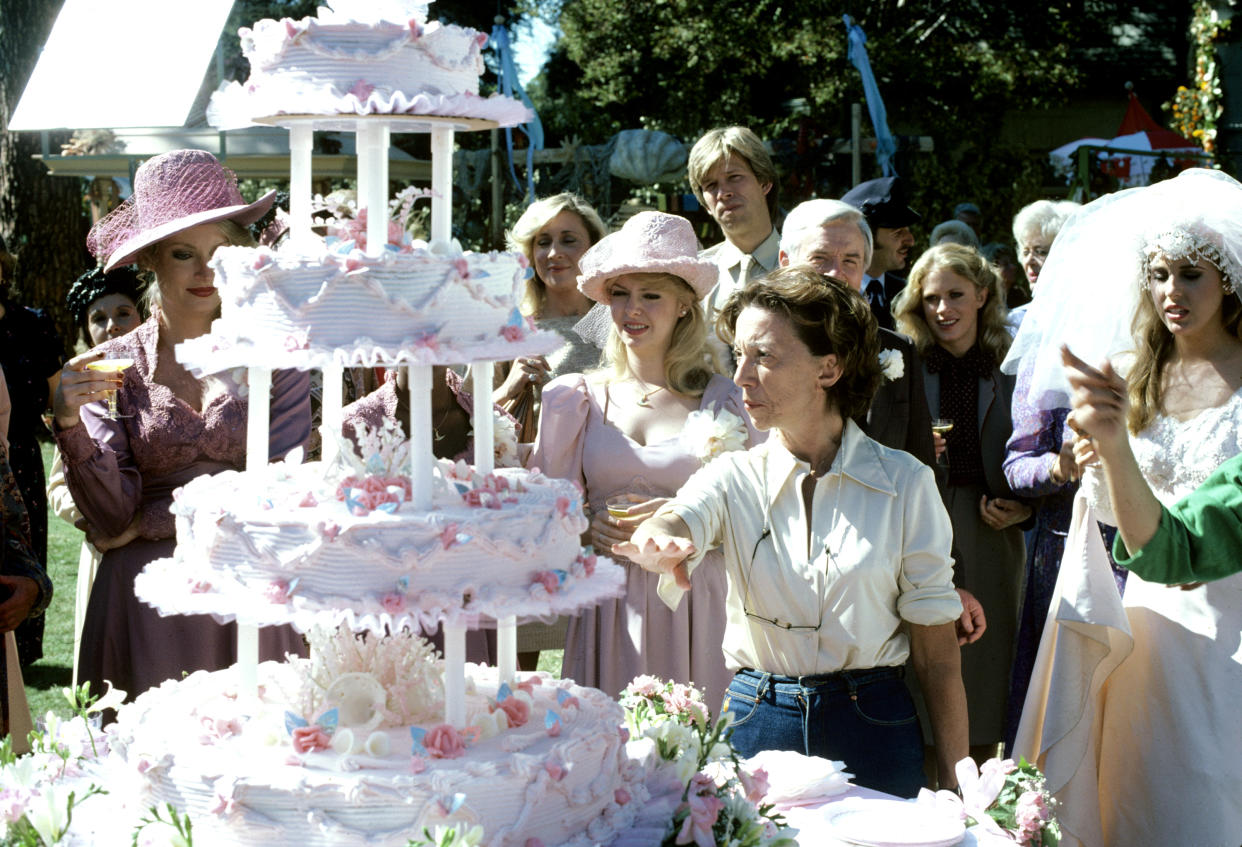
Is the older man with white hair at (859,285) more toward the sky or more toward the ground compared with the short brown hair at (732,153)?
more toward the ground

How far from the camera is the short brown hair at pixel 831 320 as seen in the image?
3.13 meters

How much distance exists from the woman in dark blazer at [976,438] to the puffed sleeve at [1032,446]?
254mm

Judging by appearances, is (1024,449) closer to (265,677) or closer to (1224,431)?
(1224,431)

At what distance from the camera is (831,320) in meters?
3.13

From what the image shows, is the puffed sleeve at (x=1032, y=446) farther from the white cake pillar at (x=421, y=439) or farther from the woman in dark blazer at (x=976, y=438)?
the white cake pillar at (x=421, y=439)

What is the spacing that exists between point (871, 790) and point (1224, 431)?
4.33ft

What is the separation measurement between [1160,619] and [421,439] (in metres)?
2.11

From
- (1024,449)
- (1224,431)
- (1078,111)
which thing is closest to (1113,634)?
(1224,431)

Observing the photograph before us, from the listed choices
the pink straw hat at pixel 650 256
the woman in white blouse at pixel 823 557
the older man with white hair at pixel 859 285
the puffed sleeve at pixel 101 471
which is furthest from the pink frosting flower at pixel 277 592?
the older man with white hair at pixel 859 285

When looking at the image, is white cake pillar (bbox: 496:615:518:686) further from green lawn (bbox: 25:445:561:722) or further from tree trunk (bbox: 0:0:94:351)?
tree trunk (bbox: 0:0:94:351)

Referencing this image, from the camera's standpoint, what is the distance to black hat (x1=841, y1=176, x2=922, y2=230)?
5.83m

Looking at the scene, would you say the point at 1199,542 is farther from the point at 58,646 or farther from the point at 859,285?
the point at 58,646

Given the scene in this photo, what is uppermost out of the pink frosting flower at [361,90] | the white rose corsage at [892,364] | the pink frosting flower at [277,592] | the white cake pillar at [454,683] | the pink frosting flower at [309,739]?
the pink frosting flower at [361,90]

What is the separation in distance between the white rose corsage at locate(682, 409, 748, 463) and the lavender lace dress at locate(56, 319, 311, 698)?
1.16 metres
